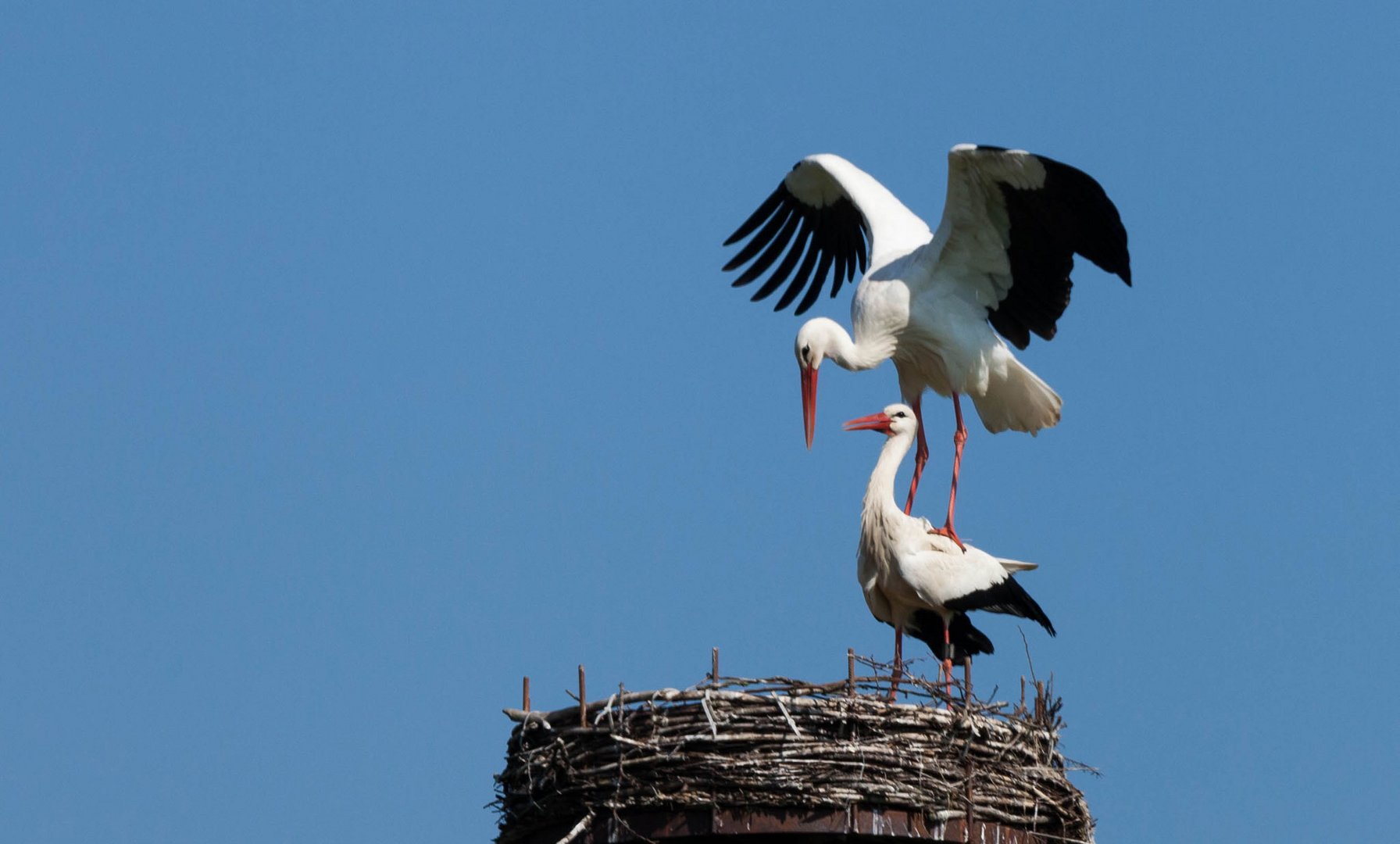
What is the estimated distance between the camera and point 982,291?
1162cm

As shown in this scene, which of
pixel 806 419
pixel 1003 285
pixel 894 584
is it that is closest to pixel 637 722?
pixel 894 584

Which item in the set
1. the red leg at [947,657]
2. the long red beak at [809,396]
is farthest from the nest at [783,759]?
the long red beak at [809,396]

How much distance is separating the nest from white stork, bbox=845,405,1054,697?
120 cm

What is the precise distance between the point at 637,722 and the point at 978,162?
4014mm

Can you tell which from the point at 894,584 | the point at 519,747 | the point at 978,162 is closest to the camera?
the point at 519,747

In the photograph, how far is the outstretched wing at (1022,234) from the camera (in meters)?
11.0

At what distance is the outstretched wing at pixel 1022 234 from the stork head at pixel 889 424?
111 cm

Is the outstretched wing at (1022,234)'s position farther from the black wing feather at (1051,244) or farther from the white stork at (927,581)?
the white stork at (927,581)

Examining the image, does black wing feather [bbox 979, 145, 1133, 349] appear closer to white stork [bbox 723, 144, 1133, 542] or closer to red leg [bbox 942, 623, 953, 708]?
white stork [bbox 723, 144, 1133, 542]

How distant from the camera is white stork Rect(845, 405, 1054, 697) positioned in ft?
32.2

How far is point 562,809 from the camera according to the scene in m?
8.36

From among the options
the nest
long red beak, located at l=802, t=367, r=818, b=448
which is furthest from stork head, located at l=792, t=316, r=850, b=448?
the nest

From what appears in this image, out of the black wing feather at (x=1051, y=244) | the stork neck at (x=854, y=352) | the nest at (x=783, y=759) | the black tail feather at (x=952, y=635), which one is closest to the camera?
the nest at (x=783, y=759)

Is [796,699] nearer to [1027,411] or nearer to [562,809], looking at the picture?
[562,809]
